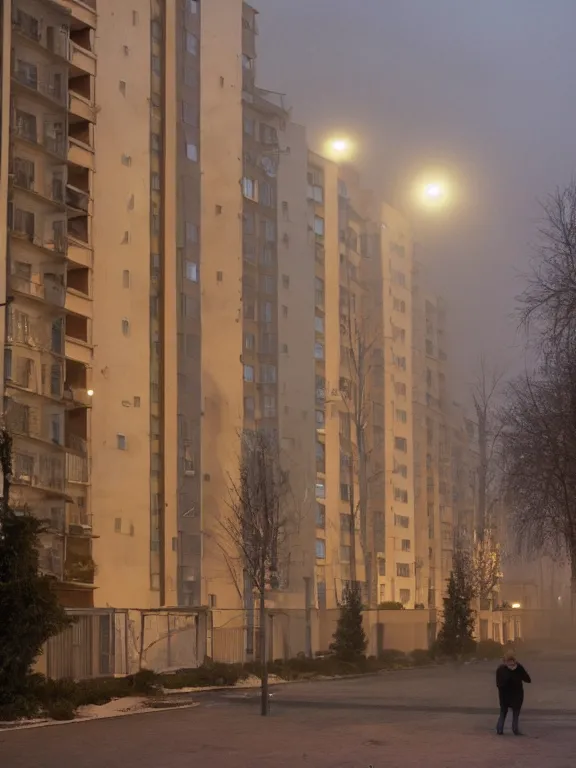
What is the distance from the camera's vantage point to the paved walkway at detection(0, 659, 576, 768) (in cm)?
2030

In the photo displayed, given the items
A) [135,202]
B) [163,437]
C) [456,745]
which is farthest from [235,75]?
[456,745]

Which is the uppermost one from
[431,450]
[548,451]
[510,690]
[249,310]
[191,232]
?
[191,232]

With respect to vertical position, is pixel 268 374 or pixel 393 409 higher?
pixel 393 409

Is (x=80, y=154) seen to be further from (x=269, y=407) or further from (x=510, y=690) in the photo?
(x=510, y=690)

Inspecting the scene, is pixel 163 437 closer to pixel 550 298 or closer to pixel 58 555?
pixel 58 555

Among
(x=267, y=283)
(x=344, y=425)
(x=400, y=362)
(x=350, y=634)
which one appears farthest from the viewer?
(x=400, y=362)

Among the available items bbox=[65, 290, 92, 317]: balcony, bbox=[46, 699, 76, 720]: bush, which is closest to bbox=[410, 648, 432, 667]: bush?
bbox=[65, 290, 92, 317]: balcony

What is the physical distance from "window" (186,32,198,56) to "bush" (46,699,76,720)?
44.8 metres

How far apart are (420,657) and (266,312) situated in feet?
85.8

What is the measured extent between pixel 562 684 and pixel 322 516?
4944 centimetres

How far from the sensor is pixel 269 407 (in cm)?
8262

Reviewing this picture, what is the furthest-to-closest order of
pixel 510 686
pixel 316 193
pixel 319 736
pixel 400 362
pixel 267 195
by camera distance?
pixel 400 362
pixel 316 193
pixel 267 195
pixel 319 736
pixel 510 686

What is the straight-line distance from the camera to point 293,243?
285 ft

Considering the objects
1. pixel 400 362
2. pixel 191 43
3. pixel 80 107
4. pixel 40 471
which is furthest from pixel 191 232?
pixel 400 362
